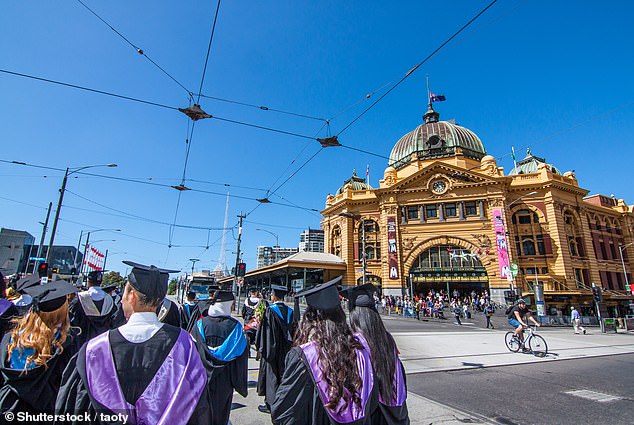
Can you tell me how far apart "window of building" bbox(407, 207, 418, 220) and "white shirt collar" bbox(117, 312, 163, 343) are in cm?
4211

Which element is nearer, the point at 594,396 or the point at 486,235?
the point at 594,396

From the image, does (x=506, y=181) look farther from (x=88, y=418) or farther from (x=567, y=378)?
(x=88, y=418)

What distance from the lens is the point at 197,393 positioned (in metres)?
2.07

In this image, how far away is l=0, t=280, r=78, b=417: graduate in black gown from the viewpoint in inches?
107

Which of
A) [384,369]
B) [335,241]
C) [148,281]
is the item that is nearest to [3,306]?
[148,281]

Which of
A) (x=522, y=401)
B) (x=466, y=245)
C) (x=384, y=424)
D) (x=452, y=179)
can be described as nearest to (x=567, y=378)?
(x=522, y=401)

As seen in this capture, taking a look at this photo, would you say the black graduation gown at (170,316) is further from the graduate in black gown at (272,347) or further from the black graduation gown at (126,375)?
the black graduation gown at (126,375)

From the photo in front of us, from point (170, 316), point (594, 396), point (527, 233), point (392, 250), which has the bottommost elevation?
point (594, 396)

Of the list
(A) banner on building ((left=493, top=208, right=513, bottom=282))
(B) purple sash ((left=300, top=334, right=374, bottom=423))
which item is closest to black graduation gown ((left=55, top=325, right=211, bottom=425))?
(B) purple sash ((left=300, top=334, right=374, bottom=423))

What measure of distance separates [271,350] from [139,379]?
3.61 metres

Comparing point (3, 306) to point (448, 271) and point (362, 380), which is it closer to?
point (362, 380)

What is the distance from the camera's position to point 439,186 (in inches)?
1633

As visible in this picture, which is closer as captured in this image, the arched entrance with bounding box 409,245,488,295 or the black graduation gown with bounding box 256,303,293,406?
the black graduation gown with bounding box 256,303,293,406

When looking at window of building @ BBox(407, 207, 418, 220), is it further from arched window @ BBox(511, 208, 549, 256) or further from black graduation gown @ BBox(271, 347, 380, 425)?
black graduation gown @ BBox(271, 347, 380, 425)
